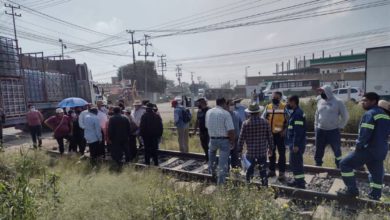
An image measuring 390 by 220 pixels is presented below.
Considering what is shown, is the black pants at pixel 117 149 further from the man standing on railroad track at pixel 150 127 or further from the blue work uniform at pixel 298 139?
the blue work uniform at pixel 298 139

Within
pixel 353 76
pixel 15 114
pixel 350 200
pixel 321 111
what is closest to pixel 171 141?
pixel 321 111

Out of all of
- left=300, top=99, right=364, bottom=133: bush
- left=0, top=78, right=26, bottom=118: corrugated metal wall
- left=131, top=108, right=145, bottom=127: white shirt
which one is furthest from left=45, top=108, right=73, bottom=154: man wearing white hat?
left=300, top=99, right=364, bottom=133: bush

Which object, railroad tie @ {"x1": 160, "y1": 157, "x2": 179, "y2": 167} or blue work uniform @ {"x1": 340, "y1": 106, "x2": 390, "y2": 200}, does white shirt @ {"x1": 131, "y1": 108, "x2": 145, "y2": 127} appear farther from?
blue work uniform @ {"x1": 340, "y1": 106, "x2": 390, "y2": 200}

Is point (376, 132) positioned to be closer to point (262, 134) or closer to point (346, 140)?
point (262, 134)

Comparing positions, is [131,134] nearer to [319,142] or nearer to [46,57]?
[319,142]

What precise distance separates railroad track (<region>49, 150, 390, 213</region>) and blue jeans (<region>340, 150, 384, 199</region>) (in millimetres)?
234

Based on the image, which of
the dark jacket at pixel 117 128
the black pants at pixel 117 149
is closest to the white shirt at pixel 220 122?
the dark jacket at pixel 117 128

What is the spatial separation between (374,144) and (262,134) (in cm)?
171

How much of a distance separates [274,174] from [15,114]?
13904 millimetres

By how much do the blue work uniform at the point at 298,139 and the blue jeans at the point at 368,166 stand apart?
0.95 meters

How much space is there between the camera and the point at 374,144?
4742mm

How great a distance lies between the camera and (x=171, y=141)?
12086mm

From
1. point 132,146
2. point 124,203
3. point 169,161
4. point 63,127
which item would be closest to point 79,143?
point 63,127

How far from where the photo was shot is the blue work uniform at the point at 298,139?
Result: 5875 millimetres
